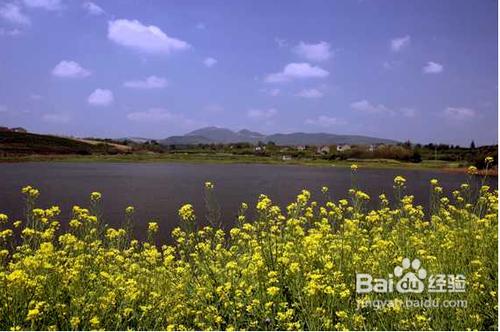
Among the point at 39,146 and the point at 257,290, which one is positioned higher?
the point at 39,146

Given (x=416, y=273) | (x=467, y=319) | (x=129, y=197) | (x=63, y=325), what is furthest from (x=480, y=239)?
(x=129, y=197)

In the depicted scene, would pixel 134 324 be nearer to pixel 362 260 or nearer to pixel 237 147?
pixel 362 260

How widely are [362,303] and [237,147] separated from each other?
74.1 meters

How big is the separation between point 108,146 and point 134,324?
47.8 m

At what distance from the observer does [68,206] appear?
12695mm

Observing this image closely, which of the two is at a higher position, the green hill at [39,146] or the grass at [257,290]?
the green hill at [39,146]

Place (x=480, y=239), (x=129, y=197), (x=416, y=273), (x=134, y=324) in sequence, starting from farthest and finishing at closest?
1. (x=129, y=197)
2. (x=480, y=239)
3. (x=416, y=273)
4. (x=134, y=324)

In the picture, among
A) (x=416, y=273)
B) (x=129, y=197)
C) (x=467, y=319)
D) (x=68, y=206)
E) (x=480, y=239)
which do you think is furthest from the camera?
(x=129, y=197)

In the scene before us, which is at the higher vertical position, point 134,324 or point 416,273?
point 416,273

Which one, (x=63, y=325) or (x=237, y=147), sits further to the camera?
(x=237, y=147)

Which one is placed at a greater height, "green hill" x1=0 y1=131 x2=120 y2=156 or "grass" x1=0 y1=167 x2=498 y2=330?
"green hill" x1=0 y1=131 x2=120 y2=156

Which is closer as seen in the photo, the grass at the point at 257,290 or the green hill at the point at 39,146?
the grass at the point at 257,290

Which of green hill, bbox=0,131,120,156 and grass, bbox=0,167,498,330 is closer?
grass, bbox=0,167,498,330

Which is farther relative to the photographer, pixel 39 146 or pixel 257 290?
pixel 39 146
